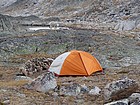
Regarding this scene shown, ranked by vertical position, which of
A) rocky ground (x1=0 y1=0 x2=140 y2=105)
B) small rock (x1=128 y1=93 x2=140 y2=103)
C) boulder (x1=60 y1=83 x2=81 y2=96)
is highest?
small rock (x1=128 y1=93 x2=140 y2=103)

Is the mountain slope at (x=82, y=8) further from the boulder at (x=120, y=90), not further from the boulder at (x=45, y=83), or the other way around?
the boulder at (x=120, y=90)

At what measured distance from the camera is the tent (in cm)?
1545

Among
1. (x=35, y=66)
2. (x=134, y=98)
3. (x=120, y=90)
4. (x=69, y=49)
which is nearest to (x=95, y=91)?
(x=120, y=90)

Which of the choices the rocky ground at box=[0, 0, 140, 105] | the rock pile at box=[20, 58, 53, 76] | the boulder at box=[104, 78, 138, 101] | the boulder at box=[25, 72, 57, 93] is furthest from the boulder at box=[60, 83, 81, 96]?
the rock pile at box=[20, 58, 53, 76]

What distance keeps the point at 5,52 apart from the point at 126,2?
46753 millimetres

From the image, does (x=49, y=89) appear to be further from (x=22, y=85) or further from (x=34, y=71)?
(x=34, y=71)

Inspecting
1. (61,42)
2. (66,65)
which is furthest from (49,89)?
(61,42)

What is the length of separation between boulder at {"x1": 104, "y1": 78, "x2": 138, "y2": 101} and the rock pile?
6.72 meters

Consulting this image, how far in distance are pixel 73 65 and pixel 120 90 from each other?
5.98m

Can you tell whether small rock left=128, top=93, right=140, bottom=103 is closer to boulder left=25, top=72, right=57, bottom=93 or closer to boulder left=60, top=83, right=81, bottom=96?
boulder left=60, top=83, right=81, bottom=96

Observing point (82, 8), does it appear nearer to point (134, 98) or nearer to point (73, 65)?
point (73, 65)

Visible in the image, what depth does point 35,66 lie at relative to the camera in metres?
16.7

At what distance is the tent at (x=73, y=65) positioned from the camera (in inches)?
608

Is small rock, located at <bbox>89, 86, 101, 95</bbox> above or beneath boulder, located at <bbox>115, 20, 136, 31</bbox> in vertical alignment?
above
